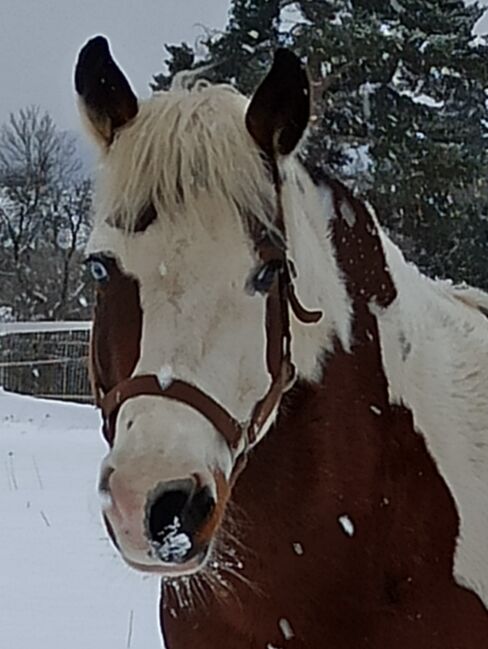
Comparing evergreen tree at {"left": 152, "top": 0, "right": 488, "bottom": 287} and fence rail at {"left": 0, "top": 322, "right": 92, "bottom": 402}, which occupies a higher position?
evergreen tree at {"left": 152, "top": 0, "right": 488, "bottom": 287}

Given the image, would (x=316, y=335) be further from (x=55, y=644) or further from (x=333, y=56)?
(x=333, y=56)

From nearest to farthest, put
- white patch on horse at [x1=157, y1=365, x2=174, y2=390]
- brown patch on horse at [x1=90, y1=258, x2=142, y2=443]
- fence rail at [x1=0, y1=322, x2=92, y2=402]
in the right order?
white patch on horse at [x1=157, y1=365, x2=174, y2=390]
brown patch on horse at [x1=90, y1=258, x2=142, y2=443]
fence rail at [x1=0, y1=322, x2=92, y2=402]

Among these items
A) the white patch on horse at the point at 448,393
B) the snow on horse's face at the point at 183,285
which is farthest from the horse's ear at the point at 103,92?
the white patch on horse at the point at 448,393

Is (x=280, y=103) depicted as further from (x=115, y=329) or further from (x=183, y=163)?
(x=115, y=329)

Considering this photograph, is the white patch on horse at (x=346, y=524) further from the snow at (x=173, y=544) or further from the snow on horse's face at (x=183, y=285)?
the snow at (x=173, y=544)

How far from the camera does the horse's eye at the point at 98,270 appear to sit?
1.92 m

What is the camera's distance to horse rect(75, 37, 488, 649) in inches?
68.6

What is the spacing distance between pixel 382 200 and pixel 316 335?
476 inches

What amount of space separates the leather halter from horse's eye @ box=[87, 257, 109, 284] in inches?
8.1

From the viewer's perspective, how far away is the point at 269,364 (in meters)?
1.88

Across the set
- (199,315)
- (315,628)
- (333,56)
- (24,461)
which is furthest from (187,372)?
(333,56)

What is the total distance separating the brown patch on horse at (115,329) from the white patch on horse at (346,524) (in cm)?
52

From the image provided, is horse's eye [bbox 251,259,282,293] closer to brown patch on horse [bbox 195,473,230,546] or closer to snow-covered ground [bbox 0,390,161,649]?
brown patch on horse [bbox 195,473,230,546]

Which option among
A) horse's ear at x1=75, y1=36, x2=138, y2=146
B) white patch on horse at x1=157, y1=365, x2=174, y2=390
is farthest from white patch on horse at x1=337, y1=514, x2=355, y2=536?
horse's ear at x1=75, y1=36, x2=138, y2=146
